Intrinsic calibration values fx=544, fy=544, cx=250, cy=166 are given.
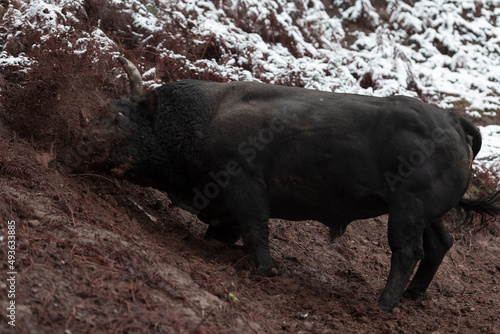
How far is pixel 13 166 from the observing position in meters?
5.73

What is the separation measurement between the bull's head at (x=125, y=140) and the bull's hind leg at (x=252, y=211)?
115 centimetres

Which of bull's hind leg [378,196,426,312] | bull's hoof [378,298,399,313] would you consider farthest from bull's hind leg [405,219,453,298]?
bull's hoof [378,298,399,313]

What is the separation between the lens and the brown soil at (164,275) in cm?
381

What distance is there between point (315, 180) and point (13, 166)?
126 inches

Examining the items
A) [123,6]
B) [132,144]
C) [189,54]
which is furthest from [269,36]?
[132,144]

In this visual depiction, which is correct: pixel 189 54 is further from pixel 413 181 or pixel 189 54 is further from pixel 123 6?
pixel 413 181

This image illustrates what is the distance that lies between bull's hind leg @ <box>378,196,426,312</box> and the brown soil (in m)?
0.24

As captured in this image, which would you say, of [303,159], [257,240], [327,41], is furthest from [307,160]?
[327,41]
